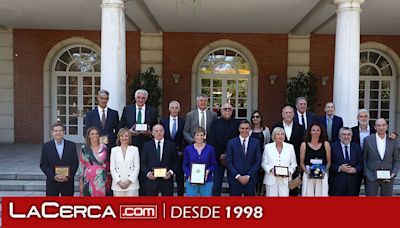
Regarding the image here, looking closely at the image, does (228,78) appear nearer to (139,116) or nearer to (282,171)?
(139,116)

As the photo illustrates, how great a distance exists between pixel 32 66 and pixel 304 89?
844 cm

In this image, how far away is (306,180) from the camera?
15.6 feet

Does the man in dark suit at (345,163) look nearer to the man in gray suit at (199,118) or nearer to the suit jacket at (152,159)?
the man in gray suit at (199,118)

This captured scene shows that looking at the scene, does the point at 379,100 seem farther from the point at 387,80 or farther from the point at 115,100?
the point at 115,100

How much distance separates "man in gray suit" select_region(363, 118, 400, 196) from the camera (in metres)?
4.79

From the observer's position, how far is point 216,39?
1165cm

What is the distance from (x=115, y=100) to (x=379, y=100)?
8.91 m

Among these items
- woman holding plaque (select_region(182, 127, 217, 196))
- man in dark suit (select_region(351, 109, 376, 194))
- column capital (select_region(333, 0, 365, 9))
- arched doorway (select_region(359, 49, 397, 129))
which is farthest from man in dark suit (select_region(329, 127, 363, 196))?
arched doorway (select_region(359, 49, 397, 129))

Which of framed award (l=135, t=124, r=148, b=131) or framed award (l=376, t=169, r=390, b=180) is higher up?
framed award (l=135, t=124, r=148, b=131)

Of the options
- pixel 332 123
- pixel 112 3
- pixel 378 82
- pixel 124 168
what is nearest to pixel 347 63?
pixel 332 123

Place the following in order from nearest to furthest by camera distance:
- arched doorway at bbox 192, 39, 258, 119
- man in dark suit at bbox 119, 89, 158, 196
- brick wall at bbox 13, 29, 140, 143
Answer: man in dark suit at bbox 119, 89, 158, 196, brick wall at bbox 13, 29, 140, 143, arched doorway at bbox 192, 39, 258, 119

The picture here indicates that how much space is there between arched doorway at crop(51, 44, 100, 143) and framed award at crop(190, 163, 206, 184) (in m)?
8.12

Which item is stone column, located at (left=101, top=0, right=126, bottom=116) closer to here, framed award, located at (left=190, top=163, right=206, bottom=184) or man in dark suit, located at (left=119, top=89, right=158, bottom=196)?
man in dark suit, located at (left=119, top=89, right=158, bottom=196)

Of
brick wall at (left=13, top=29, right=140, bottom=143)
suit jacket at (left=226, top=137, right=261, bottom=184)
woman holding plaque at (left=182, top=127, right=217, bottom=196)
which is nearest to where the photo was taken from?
woman holding plaque at (left=182, top=127, right=217, bottom=196)
